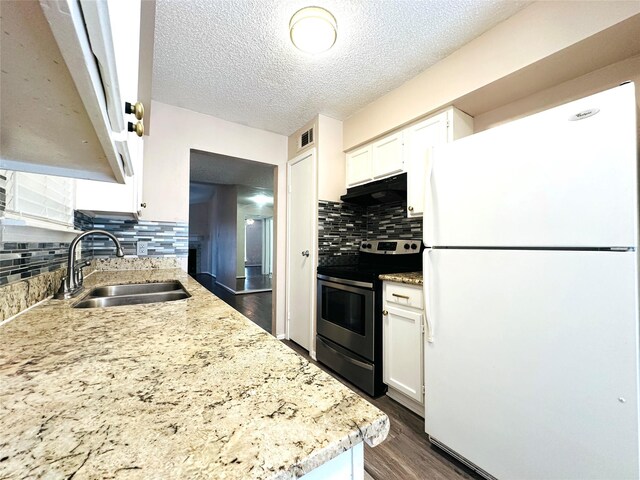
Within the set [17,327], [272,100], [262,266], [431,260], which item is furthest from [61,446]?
[262,266]

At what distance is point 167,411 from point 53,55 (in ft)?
1.68

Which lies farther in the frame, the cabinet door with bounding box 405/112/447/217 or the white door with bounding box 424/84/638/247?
the cabinet door with bounding box 405/112/447/217

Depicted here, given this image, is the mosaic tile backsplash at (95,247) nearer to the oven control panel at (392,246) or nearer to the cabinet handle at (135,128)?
the cabinet handle at (135,128)

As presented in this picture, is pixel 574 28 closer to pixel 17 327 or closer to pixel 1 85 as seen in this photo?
pixel 1 85

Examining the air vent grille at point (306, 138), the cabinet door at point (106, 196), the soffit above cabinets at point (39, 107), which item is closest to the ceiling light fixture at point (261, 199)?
the air vent grille at point (306, 138)

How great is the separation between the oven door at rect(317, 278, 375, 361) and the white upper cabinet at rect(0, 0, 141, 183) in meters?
1.66

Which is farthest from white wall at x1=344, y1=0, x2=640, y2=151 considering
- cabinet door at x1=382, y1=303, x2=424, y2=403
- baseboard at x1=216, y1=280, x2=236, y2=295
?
baseboard at x1=216, y1=280, x2=236, y2=295

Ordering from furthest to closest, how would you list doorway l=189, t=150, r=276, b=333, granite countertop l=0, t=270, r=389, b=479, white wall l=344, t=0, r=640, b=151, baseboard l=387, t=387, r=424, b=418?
doorway l=189, t=150, r=276, b=333, baseboard l=387, t=387, r=424, b=418, white wall l=344, t=0, r=640, b=151, granite countertop l=0, t=270, r=389, b=479

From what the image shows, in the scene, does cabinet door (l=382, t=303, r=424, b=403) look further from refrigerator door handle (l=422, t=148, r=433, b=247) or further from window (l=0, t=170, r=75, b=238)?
window (l=0, t=170, r=75, b=238)

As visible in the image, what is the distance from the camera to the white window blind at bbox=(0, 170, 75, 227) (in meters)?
0.88

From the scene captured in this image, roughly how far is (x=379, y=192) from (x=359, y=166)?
49 cm

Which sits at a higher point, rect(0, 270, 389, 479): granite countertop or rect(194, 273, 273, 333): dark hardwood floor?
rect(0, 270, 389, 479): granite countertop

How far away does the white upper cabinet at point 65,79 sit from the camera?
282mm

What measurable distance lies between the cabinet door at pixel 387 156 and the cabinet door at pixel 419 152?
4.8 inches
